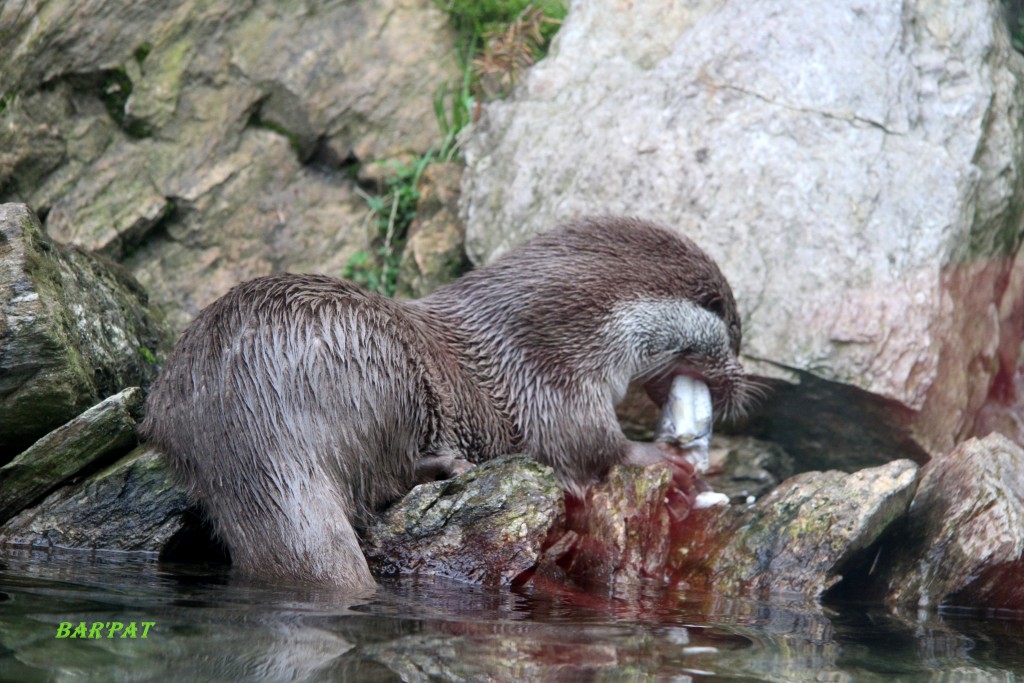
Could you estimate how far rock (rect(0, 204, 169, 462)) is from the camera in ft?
10.8

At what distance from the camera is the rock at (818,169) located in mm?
4465

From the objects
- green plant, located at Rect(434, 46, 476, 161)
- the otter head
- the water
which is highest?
green plant, located at Rect(434, 46, 476, 161)

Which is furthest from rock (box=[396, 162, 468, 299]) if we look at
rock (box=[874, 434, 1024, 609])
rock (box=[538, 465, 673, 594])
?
rock (box=[874, 434, 1024, 609])

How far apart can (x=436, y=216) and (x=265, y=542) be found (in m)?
2.70

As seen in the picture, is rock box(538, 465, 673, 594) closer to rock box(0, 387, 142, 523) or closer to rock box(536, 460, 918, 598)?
rock box(536, 460, 918, 598)

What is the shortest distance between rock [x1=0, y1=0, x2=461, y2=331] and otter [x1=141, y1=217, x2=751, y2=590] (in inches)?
66.2

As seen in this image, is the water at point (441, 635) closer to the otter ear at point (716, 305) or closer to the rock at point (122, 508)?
the rock at point (122, 508)

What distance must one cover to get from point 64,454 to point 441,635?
1500mm

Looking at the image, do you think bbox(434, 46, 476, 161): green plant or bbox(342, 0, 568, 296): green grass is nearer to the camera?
bbox(342, 0, 568, 296): green grass

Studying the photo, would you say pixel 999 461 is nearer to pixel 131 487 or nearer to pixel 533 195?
pixel 533 195

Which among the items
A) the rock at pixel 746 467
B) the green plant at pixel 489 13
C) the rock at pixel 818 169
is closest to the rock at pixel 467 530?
the rock at pixel 746 467

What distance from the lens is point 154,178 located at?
17.4 ft

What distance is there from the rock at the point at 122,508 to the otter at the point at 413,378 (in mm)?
89

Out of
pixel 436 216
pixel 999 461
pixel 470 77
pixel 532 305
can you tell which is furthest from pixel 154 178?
pixel 999 461
